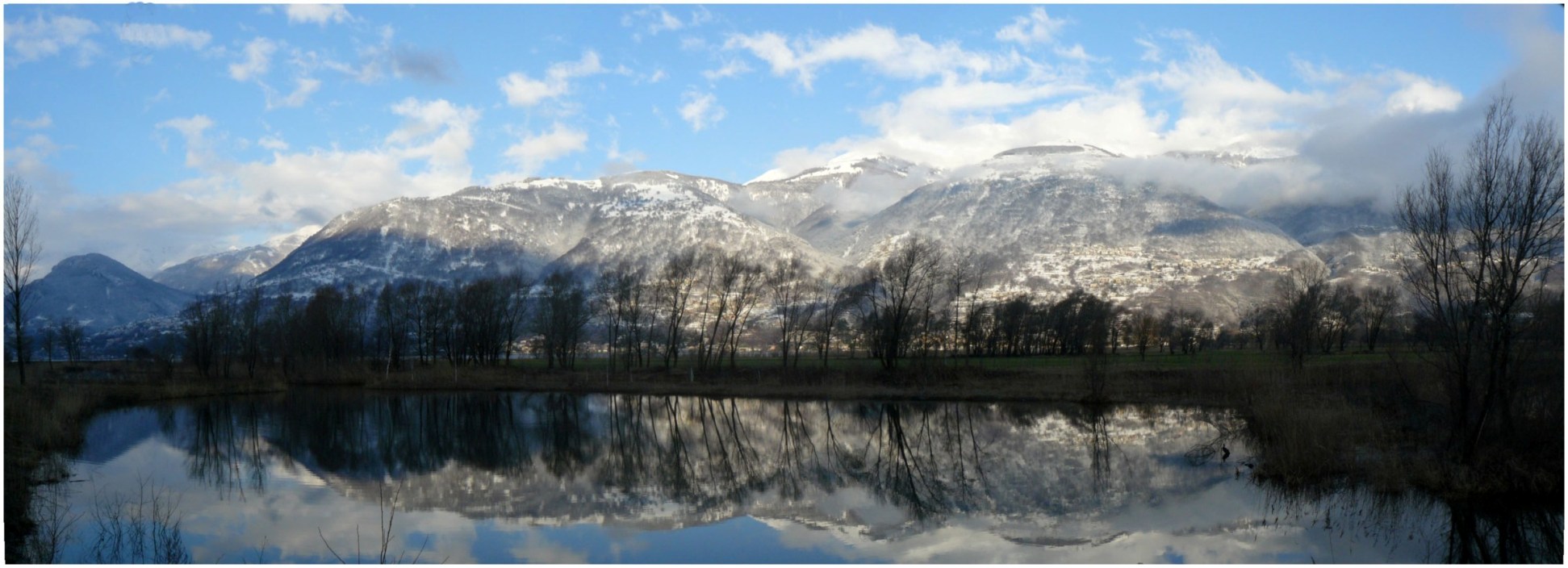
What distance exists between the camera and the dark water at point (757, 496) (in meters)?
17.0

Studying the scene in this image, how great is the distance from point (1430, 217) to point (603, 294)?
7464 cm

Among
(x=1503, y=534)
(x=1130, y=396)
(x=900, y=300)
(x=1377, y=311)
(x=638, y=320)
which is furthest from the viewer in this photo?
(x=1377, y=311)

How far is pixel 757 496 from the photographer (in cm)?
2302

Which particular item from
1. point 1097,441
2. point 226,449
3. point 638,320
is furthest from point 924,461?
point 638,320

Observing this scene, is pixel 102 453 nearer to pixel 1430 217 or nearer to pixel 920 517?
pixel 920 517

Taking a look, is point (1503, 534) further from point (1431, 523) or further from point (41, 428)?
point (41, 428)

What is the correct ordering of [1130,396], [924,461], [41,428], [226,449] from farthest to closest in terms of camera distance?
[1130,396], [226,449], [924,461], [41,428]

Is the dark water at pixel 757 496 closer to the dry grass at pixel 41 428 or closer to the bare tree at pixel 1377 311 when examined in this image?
the dry grass at pixel 41 428

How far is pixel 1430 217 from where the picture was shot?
71.5 feet

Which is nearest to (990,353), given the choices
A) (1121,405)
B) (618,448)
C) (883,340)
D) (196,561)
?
(883,340)

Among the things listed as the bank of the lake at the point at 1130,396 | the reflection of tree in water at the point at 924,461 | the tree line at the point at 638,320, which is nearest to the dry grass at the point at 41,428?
the bank of the lake at the point at 1130,396

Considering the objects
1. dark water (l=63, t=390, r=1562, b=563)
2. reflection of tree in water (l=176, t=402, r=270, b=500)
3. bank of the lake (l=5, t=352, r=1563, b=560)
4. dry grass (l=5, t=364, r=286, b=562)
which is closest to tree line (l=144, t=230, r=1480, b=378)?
bank of the lake (l=5, t=352, r=1563, b=560)

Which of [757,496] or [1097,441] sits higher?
[1097,441]

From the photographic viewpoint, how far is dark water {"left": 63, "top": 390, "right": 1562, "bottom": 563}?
1705cm
